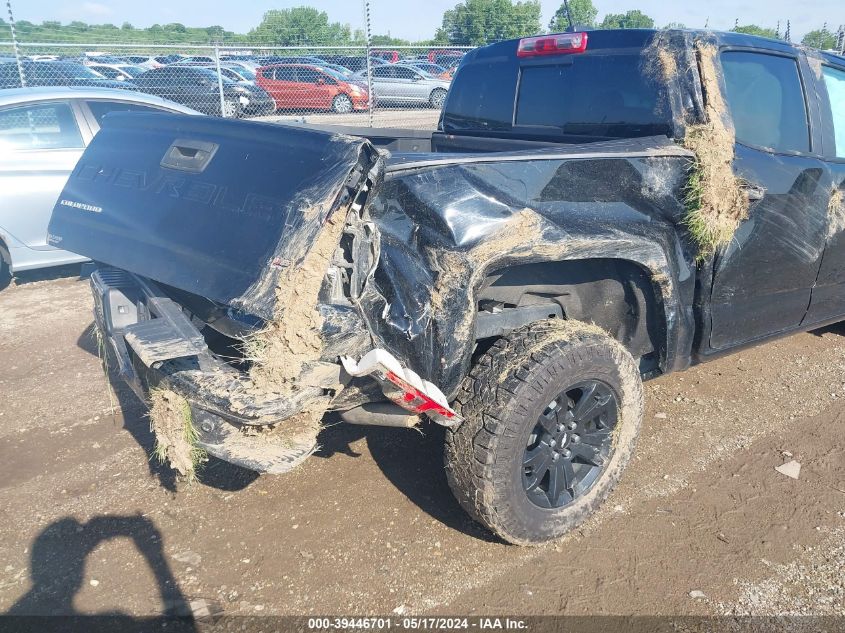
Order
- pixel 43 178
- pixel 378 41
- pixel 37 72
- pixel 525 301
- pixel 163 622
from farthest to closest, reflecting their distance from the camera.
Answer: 1. pixel 378 41
2. pixel 37 72
3. pixel 43 178
4. pixel 525 301
5. pixel 163 622

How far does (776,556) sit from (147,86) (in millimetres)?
12282

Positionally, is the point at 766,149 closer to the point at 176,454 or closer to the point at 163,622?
the point at 176,454

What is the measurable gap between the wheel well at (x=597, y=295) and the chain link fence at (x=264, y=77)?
24.9 feet

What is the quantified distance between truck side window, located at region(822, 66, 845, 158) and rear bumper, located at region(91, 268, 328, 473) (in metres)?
3.30

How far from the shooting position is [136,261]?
113 inches

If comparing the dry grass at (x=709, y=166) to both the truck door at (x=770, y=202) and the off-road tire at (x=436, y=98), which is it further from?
the off-road tire at (x=436, y=98)

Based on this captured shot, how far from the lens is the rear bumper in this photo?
2.30 m

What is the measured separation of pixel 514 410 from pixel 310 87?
15.0 metres

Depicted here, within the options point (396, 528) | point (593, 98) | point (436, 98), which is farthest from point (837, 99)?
point (436, 98)

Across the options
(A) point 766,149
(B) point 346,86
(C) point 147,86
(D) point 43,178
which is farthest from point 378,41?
(A) point 766,149

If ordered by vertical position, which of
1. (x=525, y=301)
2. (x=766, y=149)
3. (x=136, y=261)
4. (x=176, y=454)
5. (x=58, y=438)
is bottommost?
(x=58, y=438)

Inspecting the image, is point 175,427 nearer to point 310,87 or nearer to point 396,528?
point 396,528

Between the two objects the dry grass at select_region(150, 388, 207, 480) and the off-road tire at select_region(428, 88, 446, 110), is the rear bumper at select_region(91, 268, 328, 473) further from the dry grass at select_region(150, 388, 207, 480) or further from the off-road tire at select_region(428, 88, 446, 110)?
the off-road tire at select_region(428, 88, 446, 110)

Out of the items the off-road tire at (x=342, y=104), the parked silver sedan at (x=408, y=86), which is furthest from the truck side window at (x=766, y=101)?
the parked silver sedan at (x=408, y=86)
